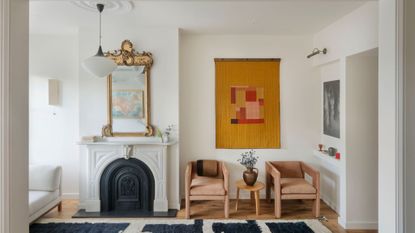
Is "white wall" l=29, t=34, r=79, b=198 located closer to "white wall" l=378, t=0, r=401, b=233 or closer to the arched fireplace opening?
the arched fireplace opening

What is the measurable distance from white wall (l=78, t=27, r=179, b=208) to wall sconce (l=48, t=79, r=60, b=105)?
566 mm

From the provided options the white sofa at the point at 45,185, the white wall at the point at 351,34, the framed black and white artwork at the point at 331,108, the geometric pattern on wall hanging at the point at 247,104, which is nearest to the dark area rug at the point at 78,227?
the white sofa at the point at 45,185

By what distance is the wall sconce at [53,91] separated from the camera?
14.8 feet

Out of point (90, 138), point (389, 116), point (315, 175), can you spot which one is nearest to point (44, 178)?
point (90, 138)

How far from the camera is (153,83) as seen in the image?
14.0 feet

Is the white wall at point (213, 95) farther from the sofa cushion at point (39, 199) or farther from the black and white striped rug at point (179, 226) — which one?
the sofa cushion at point (39, 199)

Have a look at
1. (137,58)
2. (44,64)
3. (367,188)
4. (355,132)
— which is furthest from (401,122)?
(44,64)

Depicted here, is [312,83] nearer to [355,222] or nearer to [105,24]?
[355,222]

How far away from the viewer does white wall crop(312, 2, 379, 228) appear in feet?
10.3

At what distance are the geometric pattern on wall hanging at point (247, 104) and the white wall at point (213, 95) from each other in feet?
1.14

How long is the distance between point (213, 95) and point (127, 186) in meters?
1.94

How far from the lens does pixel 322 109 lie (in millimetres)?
4688

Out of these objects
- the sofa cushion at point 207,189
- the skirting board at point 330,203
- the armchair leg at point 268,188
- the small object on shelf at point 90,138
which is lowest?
the skirting board at point 330,203

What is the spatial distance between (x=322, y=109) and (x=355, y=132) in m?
1.16
